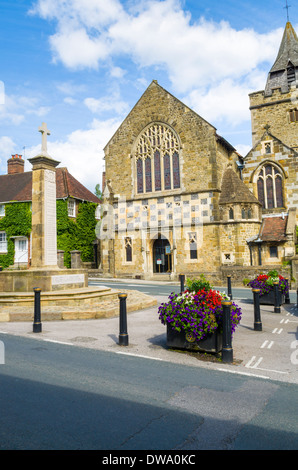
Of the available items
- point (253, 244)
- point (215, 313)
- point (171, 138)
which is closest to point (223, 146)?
point (171, 138)

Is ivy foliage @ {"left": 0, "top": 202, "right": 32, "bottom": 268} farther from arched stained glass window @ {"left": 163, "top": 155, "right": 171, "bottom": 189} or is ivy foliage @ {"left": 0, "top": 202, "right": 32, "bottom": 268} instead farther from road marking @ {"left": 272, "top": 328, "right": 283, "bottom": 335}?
road marking @ {"left": 272, "top": 328, "right": 283, "bottom": 335}

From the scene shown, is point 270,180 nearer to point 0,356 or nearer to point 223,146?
point 223,146

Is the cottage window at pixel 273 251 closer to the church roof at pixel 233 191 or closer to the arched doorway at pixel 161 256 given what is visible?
the church roof at pixel 233 191

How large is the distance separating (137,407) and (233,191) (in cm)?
2418

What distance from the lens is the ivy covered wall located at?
31.2 metres

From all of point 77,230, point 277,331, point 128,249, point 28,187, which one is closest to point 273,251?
point 128,249

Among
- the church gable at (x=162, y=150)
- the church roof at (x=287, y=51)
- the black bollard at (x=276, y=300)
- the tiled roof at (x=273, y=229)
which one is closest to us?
the black bollard at (x=276, y=300)

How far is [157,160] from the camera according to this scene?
2931cm

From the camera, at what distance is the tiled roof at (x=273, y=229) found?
2538 cm

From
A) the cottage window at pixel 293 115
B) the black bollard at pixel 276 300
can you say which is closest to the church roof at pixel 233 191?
the cottage window at pixel 293 115

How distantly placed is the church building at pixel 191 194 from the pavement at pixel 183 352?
47.0 ft

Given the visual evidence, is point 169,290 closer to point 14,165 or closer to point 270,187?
point 270,187

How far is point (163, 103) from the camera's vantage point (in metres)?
28.8

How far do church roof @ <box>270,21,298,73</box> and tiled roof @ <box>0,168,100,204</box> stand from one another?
845 inches
